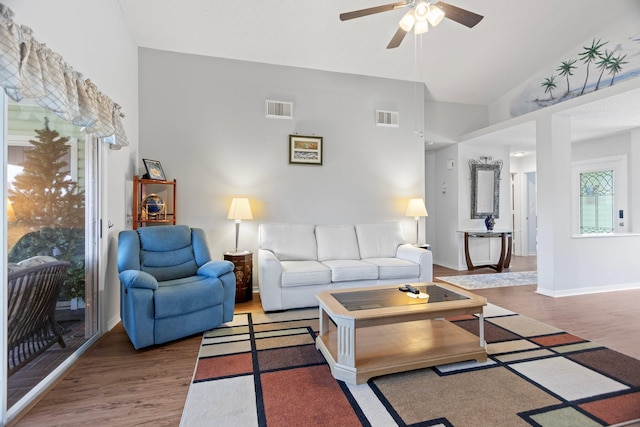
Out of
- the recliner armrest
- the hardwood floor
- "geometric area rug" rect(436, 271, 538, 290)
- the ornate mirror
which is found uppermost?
the ornate mirror

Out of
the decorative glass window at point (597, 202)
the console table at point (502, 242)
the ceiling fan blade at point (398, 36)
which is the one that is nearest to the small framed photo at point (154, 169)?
the ceiling fan blade at point (398, 36)

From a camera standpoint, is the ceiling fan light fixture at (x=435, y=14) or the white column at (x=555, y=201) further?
the white column at (x=555, y=201)

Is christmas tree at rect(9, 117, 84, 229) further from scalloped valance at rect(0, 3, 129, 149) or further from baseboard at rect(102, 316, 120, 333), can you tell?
baseboard at rect(102, 316, 120, 333)

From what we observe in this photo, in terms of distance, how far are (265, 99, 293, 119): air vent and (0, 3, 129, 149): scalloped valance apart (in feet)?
6.66

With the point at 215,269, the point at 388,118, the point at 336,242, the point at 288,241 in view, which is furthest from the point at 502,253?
the point at 215,269

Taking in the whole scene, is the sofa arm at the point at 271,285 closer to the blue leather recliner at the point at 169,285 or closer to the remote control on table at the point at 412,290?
the blue leather recliner at the point at 169,285

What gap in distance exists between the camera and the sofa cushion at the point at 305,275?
321cm

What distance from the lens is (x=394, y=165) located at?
185 inches

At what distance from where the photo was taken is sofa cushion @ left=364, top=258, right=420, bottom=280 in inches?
139

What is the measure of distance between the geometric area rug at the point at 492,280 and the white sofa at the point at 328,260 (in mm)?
1104

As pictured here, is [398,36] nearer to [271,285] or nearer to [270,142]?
[270,142]

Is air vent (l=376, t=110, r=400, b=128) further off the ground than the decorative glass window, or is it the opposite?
air vent (l=376, t=110, r=400, b=128)

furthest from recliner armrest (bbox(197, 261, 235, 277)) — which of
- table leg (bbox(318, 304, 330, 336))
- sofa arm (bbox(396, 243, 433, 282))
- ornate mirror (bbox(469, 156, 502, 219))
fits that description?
ornate mirror (bbox(469, 156, 502, 219))

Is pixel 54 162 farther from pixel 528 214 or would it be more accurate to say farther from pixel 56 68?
pixel 528 214
